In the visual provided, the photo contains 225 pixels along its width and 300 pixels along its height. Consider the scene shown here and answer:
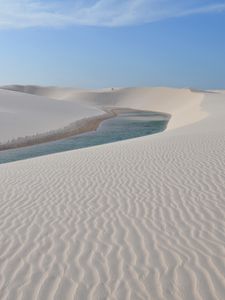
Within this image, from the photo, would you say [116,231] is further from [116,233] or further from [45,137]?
[45,137]

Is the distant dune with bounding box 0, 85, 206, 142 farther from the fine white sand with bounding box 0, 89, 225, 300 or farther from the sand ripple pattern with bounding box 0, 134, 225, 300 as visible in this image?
the sand ripple pattern with bounding box 0, 134, 225, 300

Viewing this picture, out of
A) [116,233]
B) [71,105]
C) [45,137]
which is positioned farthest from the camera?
[71,105]

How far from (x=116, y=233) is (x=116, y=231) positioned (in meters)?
0.08

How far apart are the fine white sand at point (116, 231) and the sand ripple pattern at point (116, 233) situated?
0.04ft

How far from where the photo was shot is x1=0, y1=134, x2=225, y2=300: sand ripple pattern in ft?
14.2

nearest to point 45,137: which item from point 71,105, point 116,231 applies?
point 116,231

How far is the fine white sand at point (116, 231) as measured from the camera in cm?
433

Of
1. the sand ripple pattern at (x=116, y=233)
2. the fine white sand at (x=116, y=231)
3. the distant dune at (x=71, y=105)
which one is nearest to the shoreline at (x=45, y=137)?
the distant dune at (x=71, y=105)

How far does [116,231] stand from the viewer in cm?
593

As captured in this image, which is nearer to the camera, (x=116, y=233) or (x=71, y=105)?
(x=116, y=233)

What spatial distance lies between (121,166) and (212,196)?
4058 millimetres

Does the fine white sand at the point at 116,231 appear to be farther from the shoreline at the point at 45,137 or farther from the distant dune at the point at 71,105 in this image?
the distant dune at the point at 71,105

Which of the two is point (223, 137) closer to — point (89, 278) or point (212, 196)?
point (212, 196)

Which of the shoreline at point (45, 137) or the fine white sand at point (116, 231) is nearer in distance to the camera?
the fine white sand at point (116, 231)
